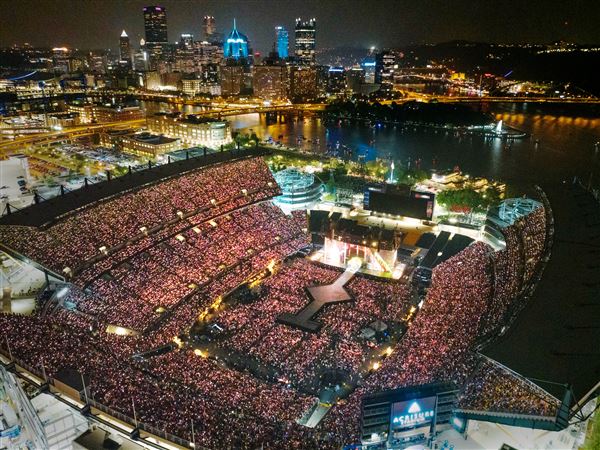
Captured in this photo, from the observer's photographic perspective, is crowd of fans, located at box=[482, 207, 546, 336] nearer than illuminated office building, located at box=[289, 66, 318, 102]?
Yes

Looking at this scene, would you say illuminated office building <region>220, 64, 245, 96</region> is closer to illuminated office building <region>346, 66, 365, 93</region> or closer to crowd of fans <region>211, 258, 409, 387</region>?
illuminated office building <region>346, 66, 365, 93</region>

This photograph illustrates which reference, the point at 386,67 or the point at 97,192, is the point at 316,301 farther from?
the point at 386,67

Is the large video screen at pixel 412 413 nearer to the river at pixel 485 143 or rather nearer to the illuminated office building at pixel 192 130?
the river at pixel 485 143

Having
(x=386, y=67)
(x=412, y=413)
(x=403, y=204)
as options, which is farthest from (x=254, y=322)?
(x=386, y=67)

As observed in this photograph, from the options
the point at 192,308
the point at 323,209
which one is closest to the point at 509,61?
the point at 323,209

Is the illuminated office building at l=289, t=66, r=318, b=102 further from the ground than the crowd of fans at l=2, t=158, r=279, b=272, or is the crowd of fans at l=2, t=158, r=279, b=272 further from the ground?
the illuminated office building at l=289, t=66, r=318, b=102

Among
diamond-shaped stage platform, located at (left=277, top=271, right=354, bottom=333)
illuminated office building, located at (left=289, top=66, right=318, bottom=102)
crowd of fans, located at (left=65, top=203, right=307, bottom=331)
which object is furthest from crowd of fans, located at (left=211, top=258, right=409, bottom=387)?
illuminated office building, located at (left=289, top=66, right=318, bottom=102)

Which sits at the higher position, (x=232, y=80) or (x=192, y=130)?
(x=232, y=80)
